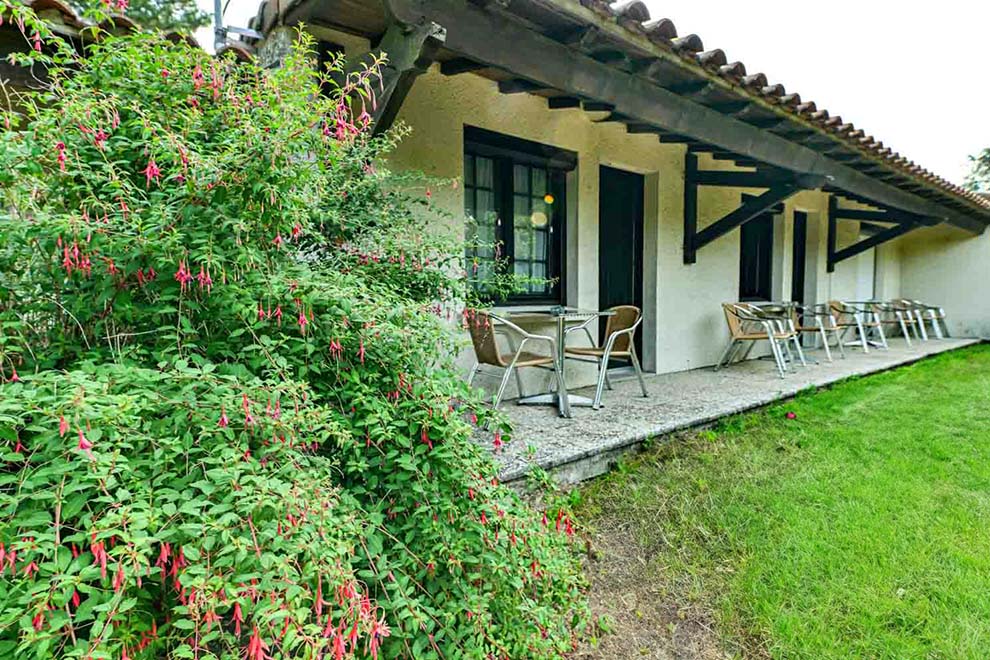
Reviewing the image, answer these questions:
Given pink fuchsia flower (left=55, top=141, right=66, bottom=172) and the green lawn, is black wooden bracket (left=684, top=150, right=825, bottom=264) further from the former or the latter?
pink fuchsia flower (left=55, top=141, right=66, bottom=172)

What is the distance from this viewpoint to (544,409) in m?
3.72

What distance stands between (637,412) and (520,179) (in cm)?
207

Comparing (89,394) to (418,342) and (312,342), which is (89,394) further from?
(418,342)

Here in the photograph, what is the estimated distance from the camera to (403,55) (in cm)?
237

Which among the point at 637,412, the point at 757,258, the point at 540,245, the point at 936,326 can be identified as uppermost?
the point at 757,258

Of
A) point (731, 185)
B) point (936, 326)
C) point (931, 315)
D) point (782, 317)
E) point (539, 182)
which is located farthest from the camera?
point (931, 315)

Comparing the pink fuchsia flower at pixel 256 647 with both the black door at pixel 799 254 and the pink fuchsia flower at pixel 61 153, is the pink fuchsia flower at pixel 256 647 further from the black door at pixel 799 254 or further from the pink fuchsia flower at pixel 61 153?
the black door at pixel 799 254

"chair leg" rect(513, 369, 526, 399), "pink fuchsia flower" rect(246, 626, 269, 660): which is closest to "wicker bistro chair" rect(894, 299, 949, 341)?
"chair leg" rect(513, 369, 526, 399)

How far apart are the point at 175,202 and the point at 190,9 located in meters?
17.9

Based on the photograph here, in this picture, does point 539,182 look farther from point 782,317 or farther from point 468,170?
point 782,317

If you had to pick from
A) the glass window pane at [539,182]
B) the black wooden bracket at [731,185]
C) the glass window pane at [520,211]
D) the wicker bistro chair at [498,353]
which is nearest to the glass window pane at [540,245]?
the glass window pane at [520,211]

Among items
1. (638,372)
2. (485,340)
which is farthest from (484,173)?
(638,372)

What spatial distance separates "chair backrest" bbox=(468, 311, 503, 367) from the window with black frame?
23.4 inches

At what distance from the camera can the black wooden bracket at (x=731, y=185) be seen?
5.06m
